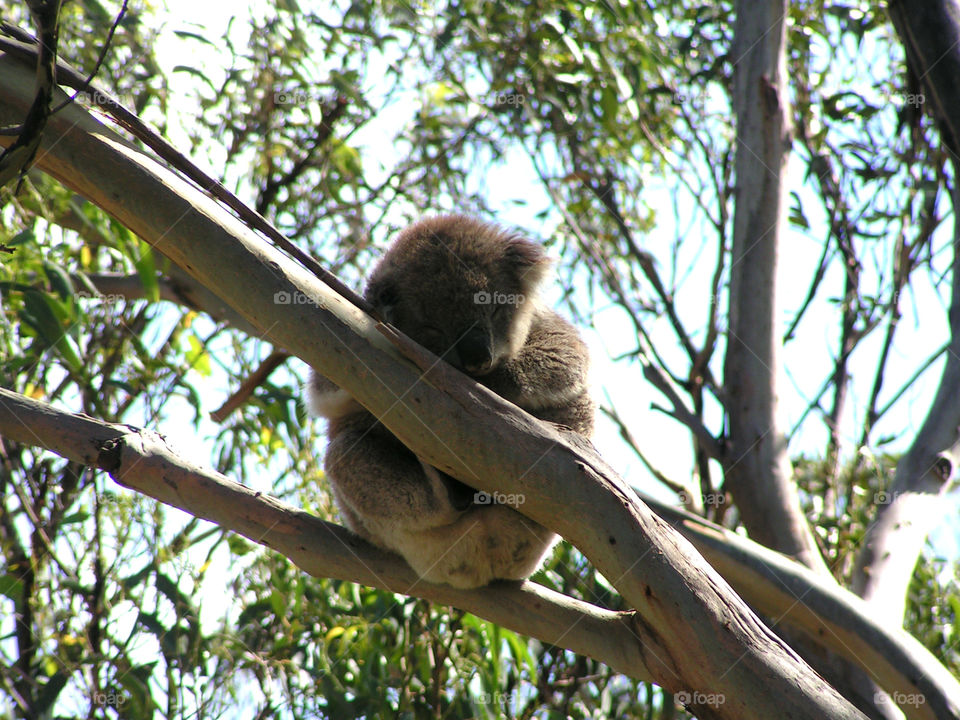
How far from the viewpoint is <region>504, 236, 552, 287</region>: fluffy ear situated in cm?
291

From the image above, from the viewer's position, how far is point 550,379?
106 inches

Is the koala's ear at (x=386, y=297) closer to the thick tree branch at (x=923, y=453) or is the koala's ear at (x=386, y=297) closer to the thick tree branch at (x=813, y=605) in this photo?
the thick tree branch at (x=813, y=605)

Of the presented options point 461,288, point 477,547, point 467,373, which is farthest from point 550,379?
point 477,547

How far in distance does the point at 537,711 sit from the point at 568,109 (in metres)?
3.42

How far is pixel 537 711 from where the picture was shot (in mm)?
3508

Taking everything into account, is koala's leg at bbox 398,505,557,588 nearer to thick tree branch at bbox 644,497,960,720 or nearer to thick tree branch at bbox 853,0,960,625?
thick tree branch at bbox 644,497,960,720

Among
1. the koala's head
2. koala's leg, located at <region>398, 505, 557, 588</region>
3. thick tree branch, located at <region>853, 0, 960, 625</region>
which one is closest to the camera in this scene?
koala's leg, located at <region>398, 505, 557, 588</region>

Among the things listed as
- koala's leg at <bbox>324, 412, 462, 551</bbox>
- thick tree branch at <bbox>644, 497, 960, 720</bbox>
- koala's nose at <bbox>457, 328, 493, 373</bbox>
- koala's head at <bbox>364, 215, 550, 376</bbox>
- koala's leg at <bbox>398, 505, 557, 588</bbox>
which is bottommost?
thick tree branch at <bbox>644, 497, 960, 720</bbox>

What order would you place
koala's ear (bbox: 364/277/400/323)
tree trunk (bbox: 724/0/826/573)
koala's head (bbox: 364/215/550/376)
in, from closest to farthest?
koala's head (bbox: 364/215/550/376)
koala's ear (bbox: 364/277/400/323)
tree trunk (bbox: 724/0/826/573)

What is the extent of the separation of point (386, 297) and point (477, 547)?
900 mm

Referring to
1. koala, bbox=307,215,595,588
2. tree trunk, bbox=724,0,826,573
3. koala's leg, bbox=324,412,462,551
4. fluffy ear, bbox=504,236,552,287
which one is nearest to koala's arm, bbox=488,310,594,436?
koala, bbox=307,215,595,588

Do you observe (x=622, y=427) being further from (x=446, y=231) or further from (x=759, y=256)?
(x=446, y=231)

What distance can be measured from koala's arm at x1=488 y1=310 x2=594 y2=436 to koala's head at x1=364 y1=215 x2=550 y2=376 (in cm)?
6

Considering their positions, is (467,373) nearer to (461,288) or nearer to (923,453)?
(461,288)
